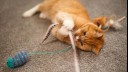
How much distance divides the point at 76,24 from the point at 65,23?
119 millimetres

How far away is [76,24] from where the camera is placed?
141 centimetres

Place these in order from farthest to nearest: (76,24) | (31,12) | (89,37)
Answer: (31,12), (76,24), (89,37)

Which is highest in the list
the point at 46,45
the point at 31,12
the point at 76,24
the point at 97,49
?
the point at 31,12

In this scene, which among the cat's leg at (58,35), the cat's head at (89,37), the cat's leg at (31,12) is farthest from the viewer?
the cat's leg at (31,12)

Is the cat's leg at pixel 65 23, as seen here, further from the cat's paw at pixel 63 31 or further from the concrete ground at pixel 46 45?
the concrete ground at pixel 46 45

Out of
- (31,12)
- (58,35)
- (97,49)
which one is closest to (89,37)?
(97,49)

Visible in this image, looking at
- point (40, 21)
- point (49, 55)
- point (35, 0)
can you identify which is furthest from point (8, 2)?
point (49, 55)

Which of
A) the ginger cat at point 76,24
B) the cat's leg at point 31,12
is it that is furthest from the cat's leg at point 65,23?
the cat's leg at point 31,12

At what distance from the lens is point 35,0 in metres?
2.14

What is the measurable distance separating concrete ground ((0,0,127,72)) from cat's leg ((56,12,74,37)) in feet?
0.54

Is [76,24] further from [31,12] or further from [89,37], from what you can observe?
[31,12]

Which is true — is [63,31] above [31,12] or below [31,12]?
below

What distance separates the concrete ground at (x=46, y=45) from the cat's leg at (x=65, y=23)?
165 millimetres

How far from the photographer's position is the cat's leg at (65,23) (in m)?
1.32
